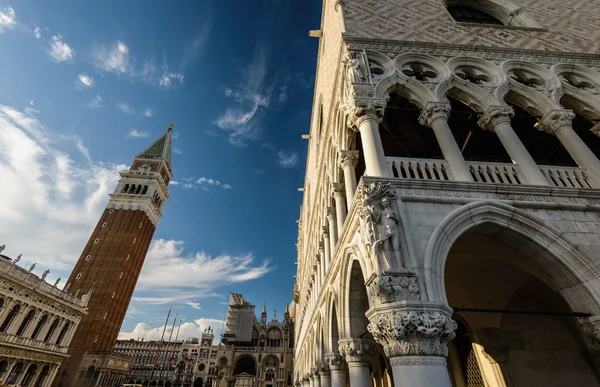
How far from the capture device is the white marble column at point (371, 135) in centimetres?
526

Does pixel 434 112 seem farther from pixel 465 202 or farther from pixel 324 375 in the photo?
pixel 324 375

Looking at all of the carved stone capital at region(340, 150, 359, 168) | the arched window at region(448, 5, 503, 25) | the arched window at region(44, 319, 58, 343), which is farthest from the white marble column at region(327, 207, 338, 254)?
the arched window at region(44, 319, 58, 343)

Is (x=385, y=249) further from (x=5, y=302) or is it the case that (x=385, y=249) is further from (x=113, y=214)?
(x=113, y=214)

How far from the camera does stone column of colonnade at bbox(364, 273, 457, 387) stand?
348 cm

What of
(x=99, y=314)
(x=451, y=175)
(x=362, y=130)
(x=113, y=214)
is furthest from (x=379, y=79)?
(x=113, y=214)

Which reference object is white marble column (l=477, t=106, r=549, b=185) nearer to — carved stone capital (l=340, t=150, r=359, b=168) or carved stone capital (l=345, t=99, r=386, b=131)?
carved stone capital (l=345, t=99, r=386, b=131)

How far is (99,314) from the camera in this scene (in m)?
39.8

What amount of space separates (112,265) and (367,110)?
1945 inches

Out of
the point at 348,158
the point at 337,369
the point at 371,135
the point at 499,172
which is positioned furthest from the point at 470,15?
the point at 337,369

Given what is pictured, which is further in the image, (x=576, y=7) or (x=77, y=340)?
(x=77, y=340)

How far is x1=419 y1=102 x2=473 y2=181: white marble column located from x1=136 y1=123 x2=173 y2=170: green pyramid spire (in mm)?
61229

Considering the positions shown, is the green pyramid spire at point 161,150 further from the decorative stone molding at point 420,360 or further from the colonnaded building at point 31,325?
the decorative stone molding at point 420,360

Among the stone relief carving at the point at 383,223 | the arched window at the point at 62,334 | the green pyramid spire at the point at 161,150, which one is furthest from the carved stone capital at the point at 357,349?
the green pyramid spire at the point at 161,150

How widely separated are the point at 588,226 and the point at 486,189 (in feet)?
5.74
